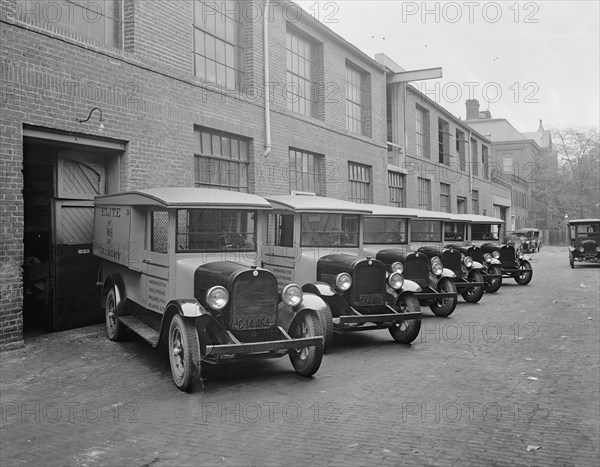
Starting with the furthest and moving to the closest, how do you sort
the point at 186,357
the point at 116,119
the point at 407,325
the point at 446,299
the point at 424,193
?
the point at 424,193 → the point at 446,299 → the point at 116,119 → the point at 407,325 → the point at 186,357

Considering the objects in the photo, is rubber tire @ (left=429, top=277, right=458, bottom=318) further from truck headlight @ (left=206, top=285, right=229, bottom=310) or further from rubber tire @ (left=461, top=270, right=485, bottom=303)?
truck headlight @ (left=206, top=285, right=229, bottom=310)

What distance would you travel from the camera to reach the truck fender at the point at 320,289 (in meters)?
7.43

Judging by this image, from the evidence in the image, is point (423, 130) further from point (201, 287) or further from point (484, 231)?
point (201, 287)

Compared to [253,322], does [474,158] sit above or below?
above

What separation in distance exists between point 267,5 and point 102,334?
854 centimetres

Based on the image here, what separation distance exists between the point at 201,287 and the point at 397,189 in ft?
52.8

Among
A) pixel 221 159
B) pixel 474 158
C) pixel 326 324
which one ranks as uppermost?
pixel 474 158

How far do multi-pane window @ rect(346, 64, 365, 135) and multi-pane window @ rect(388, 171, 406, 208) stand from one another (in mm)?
2888

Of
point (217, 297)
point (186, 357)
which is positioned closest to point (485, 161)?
point (217, 297)

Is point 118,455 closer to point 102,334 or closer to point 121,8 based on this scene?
point 102,334

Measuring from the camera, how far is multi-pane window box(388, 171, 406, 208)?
20.6 metres

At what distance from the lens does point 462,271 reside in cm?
A: 1229

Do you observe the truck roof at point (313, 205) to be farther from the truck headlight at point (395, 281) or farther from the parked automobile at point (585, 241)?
the parked automobile at point (585, 241)

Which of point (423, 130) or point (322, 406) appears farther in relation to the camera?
point (423, 130)
